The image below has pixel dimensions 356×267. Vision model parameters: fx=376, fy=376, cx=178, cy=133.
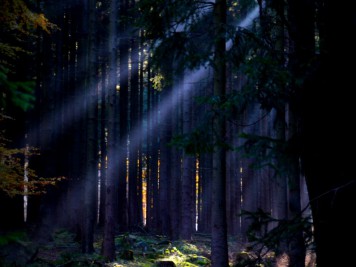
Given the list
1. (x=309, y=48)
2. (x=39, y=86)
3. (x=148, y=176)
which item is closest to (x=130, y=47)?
(x=39, y=86)

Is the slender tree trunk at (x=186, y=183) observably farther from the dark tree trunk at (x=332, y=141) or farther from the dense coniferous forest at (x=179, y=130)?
the dark tree trunk at (x=332, y=141)

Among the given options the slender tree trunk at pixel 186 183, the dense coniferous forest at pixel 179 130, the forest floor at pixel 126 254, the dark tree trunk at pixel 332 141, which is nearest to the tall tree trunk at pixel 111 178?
the dense coniferous forest at pixel 179 130

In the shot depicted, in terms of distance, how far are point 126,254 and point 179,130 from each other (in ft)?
29.8

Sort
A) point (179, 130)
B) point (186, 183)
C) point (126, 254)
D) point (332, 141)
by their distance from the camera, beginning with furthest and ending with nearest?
1. point (179, 130)
2. point (186, 183)
3. point (126, 254)
4. point (332, 141)

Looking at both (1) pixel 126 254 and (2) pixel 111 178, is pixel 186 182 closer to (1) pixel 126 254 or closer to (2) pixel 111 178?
(1) pixel 126 254

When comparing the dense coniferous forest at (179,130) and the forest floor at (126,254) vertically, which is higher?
the dense coniferous forest at (179,130)

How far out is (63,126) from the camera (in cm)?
1864

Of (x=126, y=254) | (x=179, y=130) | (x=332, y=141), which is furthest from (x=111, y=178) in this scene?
(x=179, y=130)

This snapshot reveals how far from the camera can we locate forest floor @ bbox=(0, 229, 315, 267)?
10227 millimetres

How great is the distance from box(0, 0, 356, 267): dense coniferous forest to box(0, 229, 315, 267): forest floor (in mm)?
72

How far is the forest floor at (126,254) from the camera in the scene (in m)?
10.2

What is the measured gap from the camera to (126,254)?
1235cm

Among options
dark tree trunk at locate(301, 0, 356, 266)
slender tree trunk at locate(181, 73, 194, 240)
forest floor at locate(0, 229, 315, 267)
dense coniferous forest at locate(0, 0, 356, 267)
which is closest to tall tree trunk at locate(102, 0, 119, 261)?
dense coniferous forest at locate(0, 0, 356, 267)

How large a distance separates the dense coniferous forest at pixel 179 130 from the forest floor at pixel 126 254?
0.07m
